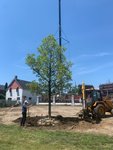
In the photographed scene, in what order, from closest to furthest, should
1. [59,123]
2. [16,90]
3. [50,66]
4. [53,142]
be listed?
[53,142], [59,123], [50,66], [16,90]

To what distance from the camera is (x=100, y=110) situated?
86.0 feet

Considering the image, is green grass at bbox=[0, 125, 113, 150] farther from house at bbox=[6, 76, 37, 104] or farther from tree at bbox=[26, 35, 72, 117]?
house at bbox=[6, 76, 37, 104]

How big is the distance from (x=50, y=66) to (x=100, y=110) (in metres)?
5.01

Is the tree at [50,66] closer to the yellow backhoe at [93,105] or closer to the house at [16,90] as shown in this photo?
the yellow backhoe at [93,105]

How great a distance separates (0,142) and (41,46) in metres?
12.2

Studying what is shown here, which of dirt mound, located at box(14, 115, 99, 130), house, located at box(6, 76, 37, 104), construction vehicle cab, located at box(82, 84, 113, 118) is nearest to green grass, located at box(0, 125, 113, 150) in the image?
dirt mound, located at box(14, 115, 99, 130)

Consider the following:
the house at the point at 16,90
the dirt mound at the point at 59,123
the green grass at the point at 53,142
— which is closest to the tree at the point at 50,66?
the dirt mound at the point at 59,123

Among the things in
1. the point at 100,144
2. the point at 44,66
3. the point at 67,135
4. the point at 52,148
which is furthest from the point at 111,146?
the point at 44,66

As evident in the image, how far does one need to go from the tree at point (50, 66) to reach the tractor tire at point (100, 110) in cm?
290

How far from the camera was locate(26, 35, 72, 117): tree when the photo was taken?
1005 inches

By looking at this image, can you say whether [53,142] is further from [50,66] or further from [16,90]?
[16,90]

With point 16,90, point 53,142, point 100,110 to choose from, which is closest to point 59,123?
point 100,110

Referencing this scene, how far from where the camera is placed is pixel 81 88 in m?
27.2

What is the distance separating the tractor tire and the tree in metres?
2.90
